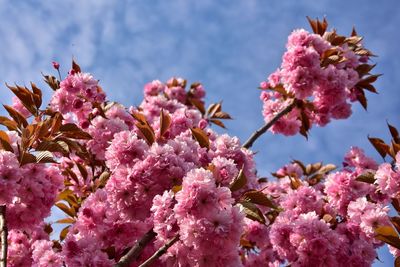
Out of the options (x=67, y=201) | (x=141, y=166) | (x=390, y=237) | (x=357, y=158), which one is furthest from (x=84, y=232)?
(x=357, y=158)

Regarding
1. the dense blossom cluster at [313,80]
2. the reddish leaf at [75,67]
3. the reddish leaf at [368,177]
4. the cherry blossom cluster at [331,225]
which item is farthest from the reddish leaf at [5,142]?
the dense blossom cluster at [313,80]

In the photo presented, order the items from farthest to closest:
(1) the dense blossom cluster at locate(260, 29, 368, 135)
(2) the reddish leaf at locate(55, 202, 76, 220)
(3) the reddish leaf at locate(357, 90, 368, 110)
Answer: (3) the reddish leaf at locate(357, 90, 368, 110), (1) the dense blossom cluster at locate(260, 29, 368, 135), (2) the reddish leaf at locate(55, 202, 76, 220)

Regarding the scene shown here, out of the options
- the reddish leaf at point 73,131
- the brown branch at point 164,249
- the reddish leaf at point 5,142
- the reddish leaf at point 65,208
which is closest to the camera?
the brown branch at point 164,249

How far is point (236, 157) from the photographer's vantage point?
3.31 m

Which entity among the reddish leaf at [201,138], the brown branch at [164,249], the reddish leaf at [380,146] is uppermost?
the reddish leaf at [380,146]

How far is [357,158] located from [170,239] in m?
3.11

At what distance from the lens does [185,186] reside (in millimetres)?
2559

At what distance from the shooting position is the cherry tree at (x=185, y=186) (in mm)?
2709

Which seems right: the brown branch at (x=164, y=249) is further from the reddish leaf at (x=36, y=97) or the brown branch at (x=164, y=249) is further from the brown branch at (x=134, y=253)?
the reddish leaf at (x=36, y=97)

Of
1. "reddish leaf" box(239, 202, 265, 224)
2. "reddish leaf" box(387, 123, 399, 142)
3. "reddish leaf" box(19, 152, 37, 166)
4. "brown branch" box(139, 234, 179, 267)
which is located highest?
"reddish leaf" box(387, 123, 399, 142)

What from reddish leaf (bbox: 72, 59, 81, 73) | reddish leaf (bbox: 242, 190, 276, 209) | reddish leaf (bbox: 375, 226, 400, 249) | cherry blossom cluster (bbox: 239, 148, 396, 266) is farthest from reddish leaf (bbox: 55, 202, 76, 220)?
reddish leaf (bbox: 375, 226, 400, 249)

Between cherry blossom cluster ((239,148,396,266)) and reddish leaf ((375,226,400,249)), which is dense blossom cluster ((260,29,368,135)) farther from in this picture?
reddish leaf ((375,226,400,249))

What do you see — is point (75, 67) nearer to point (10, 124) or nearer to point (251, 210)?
point (10, 124)

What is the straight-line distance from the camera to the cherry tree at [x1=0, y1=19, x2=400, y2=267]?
271 cm
